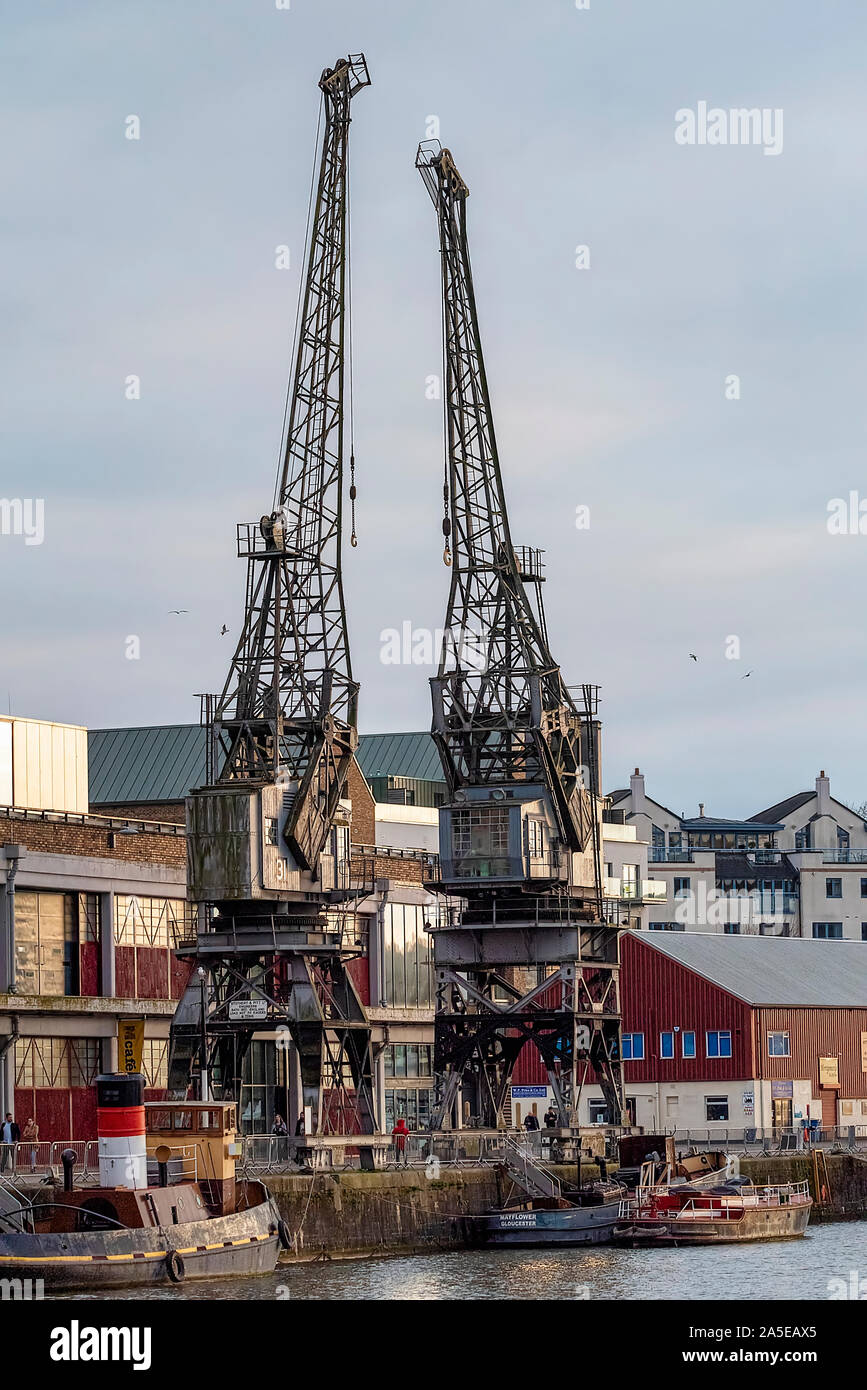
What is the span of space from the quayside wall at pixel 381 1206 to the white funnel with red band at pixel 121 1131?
929cm

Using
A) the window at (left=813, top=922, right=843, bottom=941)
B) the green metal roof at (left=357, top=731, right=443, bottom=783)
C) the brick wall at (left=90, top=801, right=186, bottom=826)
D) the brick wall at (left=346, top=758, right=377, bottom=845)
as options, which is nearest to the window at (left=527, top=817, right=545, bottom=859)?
the brick wall at (left=90, top=801, right=186, bottom=826)

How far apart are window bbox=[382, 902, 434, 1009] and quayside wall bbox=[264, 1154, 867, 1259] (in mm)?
21224

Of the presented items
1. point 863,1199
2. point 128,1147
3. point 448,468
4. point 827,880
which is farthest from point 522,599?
point 827,880

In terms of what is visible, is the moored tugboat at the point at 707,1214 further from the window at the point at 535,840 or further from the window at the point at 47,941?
the window at the point at 47,941

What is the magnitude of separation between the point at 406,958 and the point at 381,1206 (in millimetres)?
28138

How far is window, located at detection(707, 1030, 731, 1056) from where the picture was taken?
84812 mm

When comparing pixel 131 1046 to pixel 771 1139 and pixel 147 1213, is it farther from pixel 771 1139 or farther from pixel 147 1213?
pixel 771 1139

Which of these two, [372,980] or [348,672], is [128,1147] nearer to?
[348,672]

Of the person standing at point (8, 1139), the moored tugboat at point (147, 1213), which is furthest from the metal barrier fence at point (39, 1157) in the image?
the moored tugboat at point (147, 1213)

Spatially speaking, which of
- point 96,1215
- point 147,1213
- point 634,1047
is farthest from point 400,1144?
point 634,1047

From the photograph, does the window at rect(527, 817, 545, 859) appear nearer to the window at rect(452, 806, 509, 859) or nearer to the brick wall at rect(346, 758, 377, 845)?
the window at rect(452, 806, 509, 859)

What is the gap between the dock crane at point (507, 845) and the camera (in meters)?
71.1

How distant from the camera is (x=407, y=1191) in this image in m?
61.2
